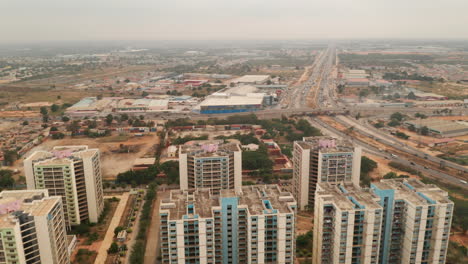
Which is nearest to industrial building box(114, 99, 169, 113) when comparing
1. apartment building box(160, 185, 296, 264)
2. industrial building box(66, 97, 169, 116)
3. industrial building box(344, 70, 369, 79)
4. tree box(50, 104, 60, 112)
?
industrial building box(66, 97, 169, 116)

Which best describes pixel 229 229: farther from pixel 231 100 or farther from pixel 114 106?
pixel 114 106

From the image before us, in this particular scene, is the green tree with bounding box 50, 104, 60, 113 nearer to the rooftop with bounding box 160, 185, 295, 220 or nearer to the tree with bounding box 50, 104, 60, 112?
the tree with bounding box 50, 104, 60, 112

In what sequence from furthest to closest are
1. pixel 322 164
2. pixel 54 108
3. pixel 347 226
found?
pixel 54 108 → pixel 322 164 → pixel 347 226

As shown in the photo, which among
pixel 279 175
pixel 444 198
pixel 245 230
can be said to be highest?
pixel 444 198

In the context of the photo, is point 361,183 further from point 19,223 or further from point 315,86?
point 315,86

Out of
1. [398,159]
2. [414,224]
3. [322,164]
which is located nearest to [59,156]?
[322,164]

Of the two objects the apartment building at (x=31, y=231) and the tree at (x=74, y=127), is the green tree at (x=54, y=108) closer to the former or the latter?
the tree at (x=74, y=127)

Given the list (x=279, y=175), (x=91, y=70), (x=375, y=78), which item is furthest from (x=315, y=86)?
(x=91, y=70)
